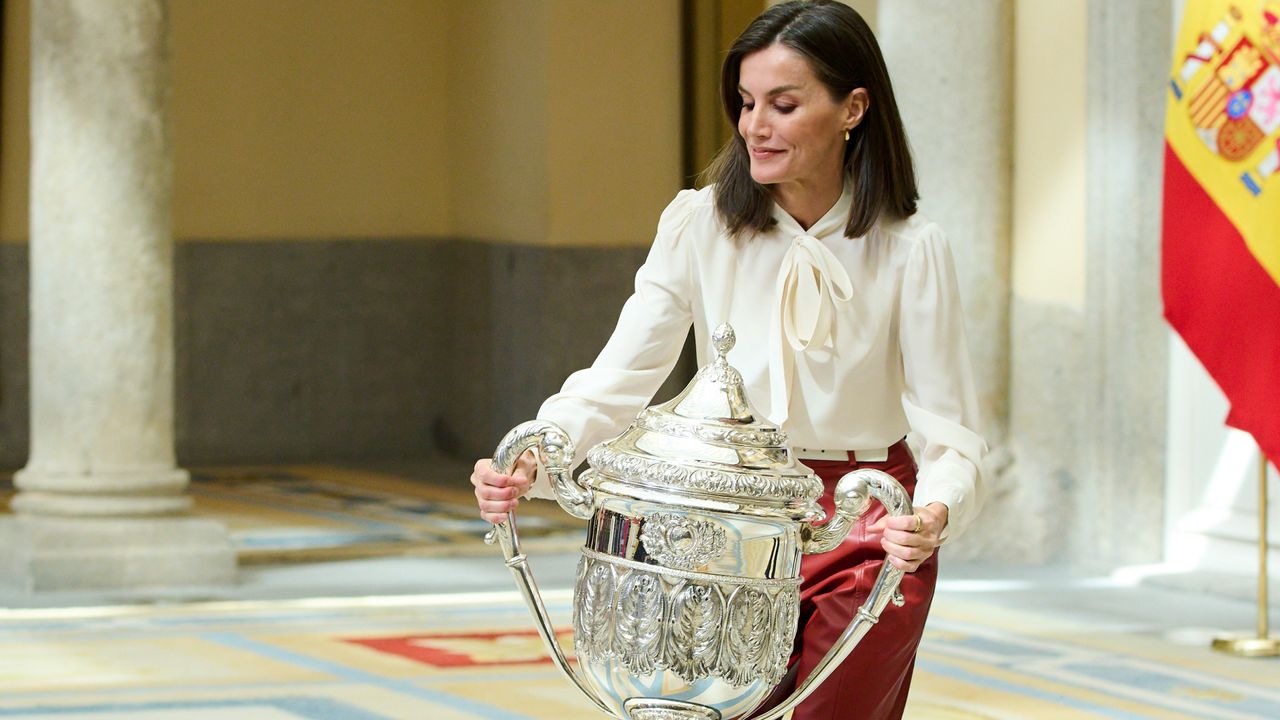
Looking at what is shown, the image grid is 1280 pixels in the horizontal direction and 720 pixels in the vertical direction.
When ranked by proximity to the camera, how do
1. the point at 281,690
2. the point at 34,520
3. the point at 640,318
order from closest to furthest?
the point at 640,318 → the point at 281,690 → the point at 34,520

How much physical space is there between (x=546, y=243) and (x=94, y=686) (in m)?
6.02

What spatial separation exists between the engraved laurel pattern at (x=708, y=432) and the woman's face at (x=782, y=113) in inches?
18.0

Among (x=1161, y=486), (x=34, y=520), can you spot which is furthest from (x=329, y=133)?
(x=1161, y=486)

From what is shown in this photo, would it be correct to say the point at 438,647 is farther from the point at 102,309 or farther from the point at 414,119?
the point at 414,119

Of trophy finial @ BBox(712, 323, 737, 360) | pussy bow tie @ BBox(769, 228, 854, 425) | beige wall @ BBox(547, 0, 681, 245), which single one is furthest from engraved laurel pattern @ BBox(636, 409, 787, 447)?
beige wall @ BBox(547, 0, 681, 245)

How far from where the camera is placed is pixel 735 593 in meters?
2.47

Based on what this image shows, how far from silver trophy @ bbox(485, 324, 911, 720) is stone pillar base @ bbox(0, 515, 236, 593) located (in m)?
5.58

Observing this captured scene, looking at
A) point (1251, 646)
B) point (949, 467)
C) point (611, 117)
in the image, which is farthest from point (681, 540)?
point (611, 117)

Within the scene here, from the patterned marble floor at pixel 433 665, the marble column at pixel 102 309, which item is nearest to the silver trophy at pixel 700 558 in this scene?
Answer: the patterned marble floor at pixel 433 665

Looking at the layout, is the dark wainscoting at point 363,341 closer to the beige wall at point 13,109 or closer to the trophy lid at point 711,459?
the beige wall at point 13,109

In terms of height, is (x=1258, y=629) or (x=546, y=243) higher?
(x=546, y=243)

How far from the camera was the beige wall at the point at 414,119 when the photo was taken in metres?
11.9

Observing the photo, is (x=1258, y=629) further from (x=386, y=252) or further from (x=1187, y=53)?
(x=386, y=252)

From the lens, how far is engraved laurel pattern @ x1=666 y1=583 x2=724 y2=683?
2441mm
